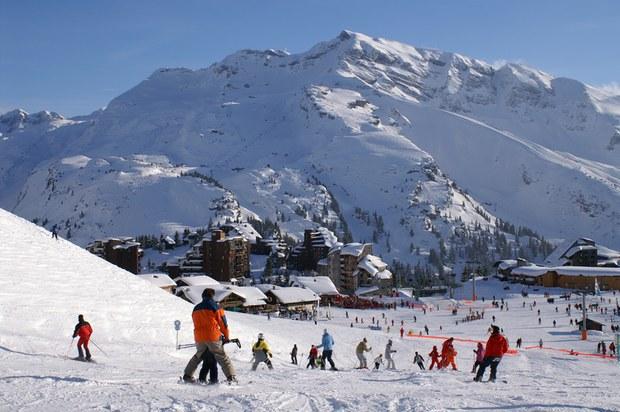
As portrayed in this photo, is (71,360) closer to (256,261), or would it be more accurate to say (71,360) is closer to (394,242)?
(256,261)

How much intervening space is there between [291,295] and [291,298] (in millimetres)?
774

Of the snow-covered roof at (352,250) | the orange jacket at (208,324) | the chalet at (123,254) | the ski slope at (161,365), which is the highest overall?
the snow-covered roof at (352,250)

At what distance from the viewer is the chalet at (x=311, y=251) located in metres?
119

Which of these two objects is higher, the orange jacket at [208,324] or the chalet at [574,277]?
the chalet at [574,277]

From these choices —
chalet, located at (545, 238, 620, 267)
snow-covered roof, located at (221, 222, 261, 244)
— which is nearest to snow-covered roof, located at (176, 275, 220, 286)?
snow-covered roof, located at (221, 222, 261, 244)

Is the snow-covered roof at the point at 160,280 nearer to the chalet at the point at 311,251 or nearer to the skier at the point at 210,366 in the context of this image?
the skier at the point at 210,366

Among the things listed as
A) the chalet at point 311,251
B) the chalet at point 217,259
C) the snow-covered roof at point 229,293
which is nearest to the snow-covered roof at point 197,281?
the snow-covered roof at point 229,293

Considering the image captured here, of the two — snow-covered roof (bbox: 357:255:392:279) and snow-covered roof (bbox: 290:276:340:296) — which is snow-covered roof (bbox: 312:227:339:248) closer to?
snow-covered roof (bbox: 357:255:392:279)

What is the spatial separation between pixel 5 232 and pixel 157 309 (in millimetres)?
8902

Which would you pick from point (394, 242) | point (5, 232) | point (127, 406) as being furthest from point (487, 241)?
point (127, 406)

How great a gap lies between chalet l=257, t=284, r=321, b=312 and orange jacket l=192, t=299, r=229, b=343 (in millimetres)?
52796

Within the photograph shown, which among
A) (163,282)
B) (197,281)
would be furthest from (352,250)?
(163,282)

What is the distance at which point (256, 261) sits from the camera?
400 feet

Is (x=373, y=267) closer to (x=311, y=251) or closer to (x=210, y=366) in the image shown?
(x=311, y=251)
